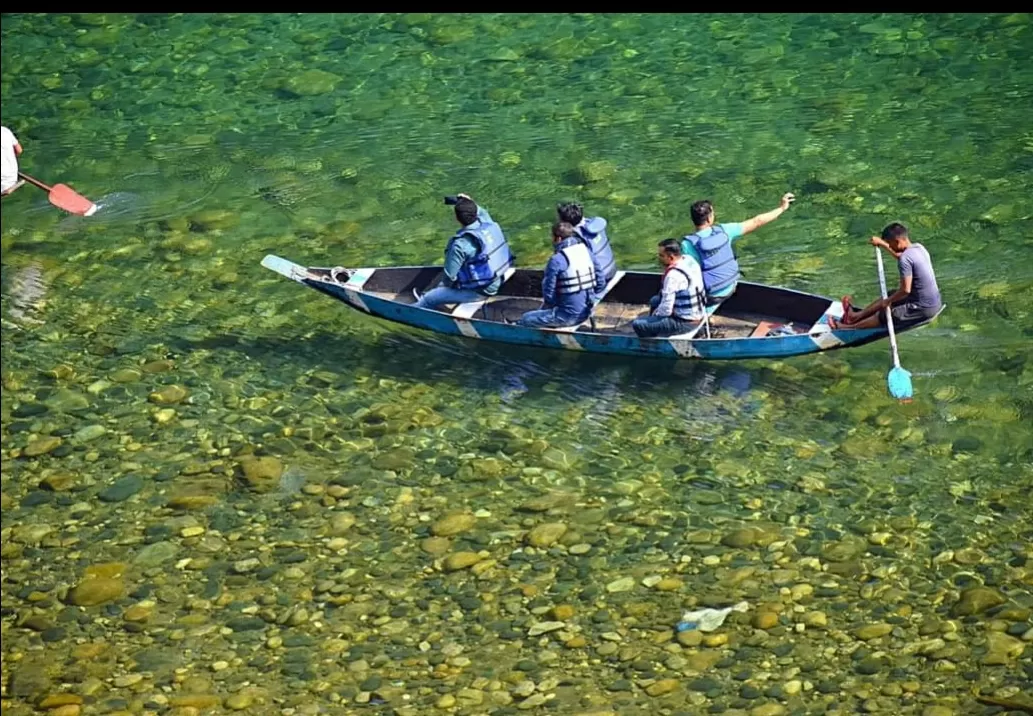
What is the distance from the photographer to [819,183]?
1895cm

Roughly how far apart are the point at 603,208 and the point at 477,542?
7.07 metres

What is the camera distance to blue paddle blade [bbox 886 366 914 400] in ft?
45.6

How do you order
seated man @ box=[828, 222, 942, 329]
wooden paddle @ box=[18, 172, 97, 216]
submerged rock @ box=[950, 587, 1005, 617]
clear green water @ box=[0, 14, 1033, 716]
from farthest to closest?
wooden paddle @ box=[18, 172, 97, 216] → seated man @ box=[828, 222, 942, 329] → clear green water @ box=[0, 14, 1033, 716] → submerged rock @ box=[950, 587, 1005, 617]

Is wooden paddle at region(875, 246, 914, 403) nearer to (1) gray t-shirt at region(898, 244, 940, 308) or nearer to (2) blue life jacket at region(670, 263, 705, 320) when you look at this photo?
(1) gray t-shirt at region(898, 244, 940, 308)

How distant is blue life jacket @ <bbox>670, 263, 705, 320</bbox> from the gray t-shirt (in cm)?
207

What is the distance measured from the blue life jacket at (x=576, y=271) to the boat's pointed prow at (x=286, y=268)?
129 inches

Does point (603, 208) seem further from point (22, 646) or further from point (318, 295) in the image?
point (22, 646)

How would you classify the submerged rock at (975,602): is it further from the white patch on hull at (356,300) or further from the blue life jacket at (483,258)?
the white patch on hull at (356,300)

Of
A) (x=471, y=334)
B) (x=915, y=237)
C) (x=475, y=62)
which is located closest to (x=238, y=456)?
(x=471, y=334)

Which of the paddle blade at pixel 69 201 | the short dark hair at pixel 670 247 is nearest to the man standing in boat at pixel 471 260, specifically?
the short dark hair at pixel 670 247

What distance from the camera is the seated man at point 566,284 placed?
15.0 metres

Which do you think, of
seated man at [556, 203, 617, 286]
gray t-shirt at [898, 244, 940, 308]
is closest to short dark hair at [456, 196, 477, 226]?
seated man at [556, 203, 617, 286]

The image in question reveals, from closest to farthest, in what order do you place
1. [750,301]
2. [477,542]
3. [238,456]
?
[477,542] → [238,456] → [750,301]

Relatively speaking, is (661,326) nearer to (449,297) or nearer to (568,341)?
(568,341)
